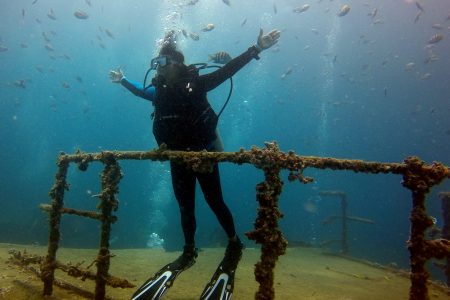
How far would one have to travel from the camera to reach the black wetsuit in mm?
4254

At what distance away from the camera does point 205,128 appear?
436cm

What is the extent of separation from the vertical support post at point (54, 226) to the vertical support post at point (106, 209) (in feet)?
2.68

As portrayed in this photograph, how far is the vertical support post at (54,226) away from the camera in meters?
3.86

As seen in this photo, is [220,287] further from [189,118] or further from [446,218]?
[446,218]

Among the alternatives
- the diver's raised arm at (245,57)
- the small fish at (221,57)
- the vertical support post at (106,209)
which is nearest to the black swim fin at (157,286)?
the vertical support post at (106,209)

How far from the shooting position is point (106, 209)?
354 centimetres

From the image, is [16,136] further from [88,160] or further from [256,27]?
[88,160]

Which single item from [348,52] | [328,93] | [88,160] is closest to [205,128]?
[88,160]

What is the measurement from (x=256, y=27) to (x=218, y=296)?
242 feet

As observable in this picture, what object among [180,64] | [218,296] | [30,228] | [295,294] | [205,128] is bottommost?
[30,228]

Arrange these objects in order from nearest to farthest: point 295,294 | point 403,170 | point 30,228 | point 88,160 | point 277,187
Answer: point 403,170
point 277,187
point 88,160
point 295,294
point 30,228

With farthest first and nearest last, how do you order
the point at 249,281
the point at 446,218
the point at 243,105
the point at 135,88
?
1. the point at 243,105
2. the point at 446,218
3. the point at 249,281
4. the point at 135,88

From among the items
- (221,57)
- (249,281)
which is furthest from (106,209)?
(221,57)

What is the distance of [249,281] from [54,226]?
126 inches
